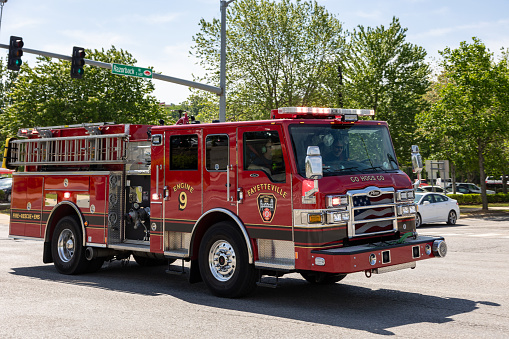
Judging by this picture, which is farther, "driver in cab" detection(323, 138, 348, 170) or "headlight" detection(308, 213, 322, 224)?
"driver in cab" detection(323, 138, 348, 170)

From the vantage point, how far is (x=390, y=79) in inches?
1391

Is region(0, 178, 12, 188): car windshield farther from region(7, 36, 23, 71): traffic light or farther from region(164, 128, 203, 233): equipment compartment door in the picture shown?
region(164, 128, 203, 233): equipment compartment door

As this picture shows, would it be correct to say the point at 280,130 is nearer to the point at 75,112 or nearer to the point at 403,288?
the point at 403,288

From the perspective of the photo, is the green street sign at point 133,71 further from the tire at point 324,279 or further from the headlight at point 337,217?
the headlight at point 337,217

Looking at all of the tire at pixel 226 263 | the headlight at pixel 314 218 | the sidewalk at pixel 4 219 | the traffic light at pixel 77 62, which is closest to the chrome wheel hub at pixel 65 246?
the tire at pixel 226 263

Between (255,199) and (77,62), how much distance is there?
42.3ft

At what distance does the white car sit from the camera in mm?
23359

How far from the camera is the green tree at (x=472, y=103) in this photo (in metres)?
31.0

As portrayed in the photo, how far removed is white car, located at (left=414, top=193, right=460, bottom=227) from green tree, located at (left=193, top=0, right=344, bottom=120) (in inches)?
513

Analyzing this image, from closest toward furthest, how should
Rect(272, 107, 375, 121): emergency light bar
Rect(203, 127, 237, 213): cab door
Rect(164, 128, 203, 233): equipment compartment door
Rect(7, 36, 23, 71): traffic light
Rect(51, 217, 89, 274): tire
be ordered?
Rect(272, 107, 375, 121): emergency light bar
Rect(203, 127, 237, 213): cab door
Rect(164, 128, 203, 233): equipment compartment door
Rect(51, 217, 89, 274): tire
Rect(7, 36, 23, 71): traffic light

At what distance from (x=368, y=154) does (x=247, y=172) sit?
176 centimetres

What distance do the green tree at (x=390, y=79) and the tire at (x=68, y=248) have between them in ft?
85.2

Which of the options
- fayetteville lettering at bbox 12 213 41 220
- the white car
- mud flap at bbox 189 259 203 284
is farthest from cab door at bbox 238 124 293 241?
the white car

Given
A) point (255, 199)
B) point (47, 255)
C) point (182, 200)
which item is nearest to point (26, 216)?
point (47, 255)
